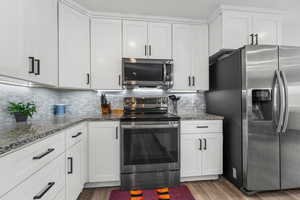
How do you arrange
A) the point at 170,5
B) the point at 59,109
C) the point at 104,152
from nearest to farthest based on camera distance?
the point at 104,152, the point at 170,5, the point at 59,109

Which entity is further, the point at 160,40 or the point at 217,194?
the point at 160,40

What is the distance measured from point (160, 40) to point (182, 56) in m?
0.45

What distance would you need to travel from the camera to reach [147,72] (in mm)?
2490

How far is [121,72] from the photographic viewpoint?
98.8 inches

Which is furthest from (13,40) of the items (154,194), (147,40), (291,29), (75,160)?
(291,29)

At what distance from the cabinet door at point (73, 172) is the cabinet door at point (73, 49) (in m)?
0.89

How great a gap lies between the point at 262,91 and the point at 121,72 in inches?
76.3

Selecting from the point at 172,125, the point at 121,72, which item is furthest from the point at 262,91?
the point at 121,72

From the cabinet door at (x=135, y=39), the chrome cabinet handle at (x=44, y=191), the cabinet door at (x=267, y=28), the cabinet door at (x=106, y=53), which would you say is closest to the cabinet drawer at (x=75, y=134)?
the chrome cabinet handle at (x=44, y=191)

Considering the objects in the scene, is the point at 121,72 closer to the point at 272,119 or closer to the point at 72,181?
the point at 72,181

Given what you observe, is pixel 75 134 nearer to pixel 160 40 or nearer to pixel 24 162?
pixel 24 162

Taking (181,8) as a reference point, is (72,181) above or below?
below

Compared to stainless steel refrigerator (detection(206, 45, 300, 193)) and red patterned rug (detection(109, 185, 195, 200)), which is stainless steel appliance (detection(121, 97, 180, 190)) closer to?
red patterned rug (detection(109, 185, 195, 200))

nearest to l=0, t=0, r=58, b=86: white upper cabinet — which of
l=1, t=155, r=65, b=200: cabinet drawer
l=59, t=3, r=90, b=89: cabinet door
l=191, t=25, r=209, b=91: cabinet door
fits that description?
l=59, t=3, r=90, b=89: cabinet door
